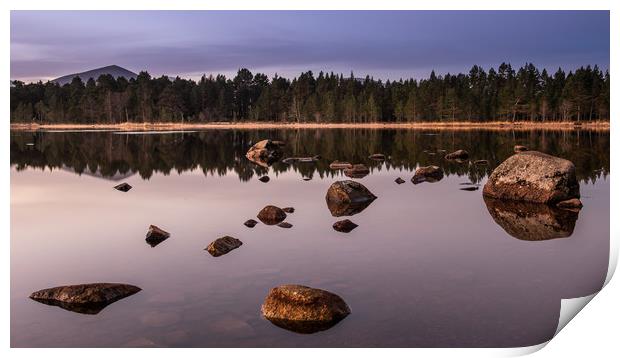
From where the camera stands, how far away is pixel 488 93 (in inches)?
3418

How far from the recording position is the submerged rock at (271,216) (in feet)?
42.4

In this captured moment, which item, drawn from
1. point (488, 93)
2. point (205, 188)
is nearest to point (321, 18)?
point (205, 188)

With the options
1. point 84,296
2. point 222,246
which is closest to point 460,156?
point 222,246

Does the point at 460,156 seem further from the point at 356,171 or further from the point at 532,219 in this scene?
the point at 532,219

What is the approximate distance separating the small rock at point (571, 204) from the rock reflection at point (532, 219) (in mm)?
344

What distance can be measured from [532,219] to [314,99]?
86202mm

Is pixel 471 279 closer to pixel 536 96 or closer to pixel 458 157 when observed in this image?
pixel 458 157

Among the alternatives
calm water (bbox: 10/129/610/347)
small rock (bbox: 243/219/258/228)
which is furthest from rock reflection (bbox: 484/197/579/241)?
small rock (bbox: 243/219/258/228)

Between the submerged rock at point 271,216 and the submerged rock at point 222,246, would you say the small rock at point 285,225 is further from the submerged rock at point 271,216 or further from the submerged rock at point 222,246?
the submerged rock at point 222,246

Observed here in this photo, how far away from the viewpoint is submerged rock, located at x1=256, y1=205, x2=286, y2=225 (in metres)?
12.9

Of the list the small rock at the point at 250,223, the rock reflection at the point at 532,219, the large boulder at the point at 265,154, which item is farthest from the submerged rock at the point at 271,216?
the large boulder at the point at 265,154

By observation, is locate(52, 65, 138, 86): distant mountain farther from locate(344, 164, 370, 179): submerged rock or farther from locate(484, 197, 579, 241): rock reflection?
locate(484, 197, 579, 241): rock reflection

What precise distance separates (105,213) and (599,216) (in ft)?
39.4
